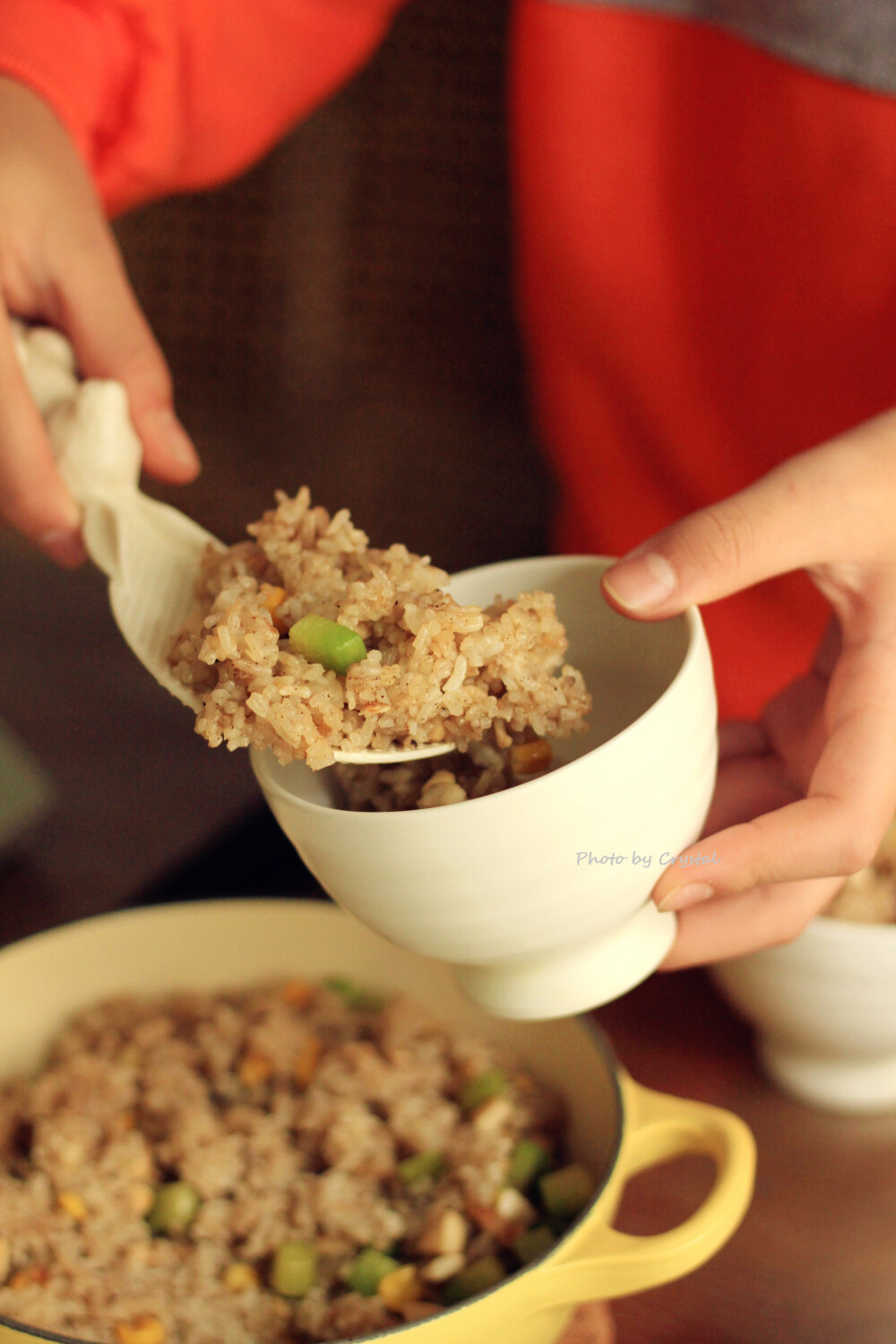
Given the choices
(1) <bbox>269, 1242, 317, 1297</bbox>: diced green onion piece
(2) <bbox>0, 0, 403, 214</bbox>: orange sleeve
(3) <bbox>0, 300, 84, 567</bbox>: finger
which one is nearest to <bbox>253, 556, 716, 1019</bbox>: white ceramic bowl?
(1) <bbox>269, 1242, 317, 1297</bbox>: diced green onion piece

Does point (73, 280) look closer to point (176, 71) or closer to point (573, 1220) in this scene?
point (176, 71)

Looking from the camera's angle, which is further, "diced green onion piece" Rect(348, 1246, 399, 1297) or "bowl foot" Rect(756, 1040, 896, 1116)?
"bowl foot" Rect(756, 1040, 896, 1116)

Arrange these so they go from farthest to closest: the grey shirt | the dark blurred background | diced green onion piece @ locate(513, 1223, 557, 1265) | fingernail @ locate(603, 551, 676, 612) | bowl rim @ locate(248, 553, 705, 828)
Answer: the dark blurred background → the grey shirt → diced green onion piece @ locate(513, 1223, 557, 1265) → fingernail @ locate(603, 551, 676, 612) → bowl rim @ locate(248, 553, 705, 828)

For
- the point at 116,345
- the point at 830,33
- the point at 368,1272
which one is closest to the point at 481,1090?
the point at 368,1272

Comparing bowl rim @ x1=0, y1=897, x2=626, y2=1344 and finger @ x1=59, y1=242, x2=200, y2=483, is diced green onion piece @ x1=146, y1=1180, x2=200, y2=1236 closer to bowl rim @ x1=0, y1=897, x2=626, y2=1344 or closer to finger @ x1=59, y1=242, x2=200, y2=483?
bowl rim @ x1=0, y1=897, x2=626, y2=1344

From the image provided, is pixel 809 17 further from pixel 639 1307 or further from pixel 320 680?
pixel 639 1307
